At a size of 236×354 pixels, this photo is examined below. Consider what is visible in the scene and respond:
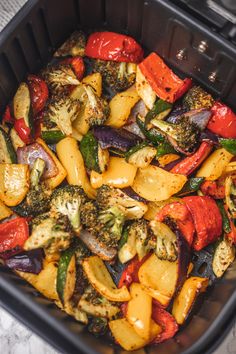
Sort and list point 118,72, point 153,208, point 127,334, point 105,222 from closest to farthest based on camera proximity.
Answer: point 127,334 < point 105,222 < point 153,208 < point 118,72

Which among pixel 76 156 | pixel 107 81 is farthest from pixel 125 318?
pixel 107 81

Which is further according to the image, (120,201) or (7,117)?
(7,117)

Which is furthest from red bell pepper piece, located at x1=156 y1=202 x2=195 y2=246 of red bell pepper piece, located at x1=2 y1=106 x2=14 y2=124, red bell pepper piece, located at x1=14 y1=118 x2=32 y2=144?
red bell pepper piece, located at x1=2 y1=106 x2=14 y2=124

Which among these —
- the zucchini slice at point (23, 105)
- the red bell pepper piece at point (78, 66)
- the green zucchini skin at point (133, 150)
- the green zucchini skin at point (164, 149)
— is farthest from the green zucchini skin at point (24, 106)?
the green zucchini skin at point (164, 149)

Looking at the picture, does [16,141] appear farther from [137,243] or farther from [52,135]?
[137,243]

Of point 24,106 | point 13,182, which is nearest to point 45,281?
point 13,182

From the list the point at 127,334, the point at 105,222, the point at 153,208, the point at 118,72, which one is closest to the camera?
the point at 127,334
